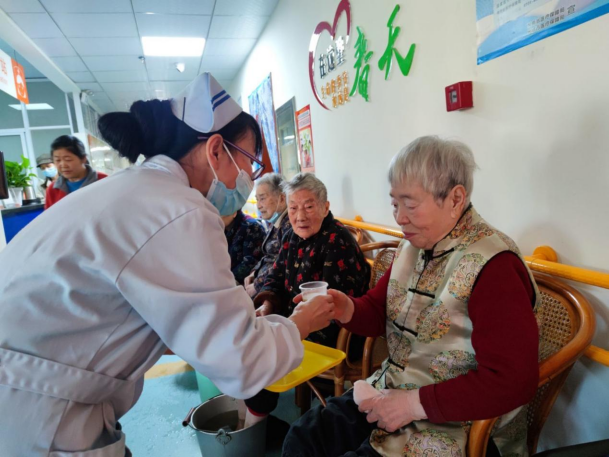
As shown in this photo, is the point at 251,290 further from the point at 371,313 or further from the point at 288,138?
the point at 288,138

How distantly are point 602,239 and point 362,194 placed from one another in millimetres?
1614

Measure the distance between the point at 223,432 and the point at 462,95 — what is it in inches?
64.4

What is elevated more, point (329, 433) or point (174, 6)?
point (174, 6)

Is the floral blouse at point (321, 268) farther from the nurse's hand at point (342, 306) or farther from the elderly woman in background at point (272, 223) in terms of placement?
the nurse's hand at point (342, 306)

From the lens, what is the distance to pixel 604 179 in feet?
3.65

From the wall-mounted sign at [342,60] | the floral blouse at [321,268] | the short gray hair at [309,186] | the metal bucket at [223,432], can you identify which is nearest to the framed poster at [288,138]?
the wall-mounted sign at [342,60]

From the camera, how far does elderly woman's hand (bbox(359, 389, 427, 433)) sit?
102 centimetres

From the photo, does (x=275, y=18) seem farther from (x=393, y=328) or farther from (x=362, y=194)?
(x=393, y=328)

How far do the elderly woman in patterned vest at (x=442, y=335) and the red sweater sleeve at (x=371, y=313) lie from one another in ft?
0.31

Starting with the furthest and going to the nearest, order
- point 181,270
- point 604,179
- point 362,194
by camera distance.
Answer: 1. point 362,194
2. point 604,179
3. point 181,270

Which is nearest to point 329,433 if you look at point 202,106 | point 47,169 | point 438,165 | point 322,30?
point 438,165

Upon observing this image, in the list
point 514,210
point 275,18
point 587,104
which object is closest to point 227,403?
point 514,210

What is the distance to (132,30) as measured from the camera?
453 cm

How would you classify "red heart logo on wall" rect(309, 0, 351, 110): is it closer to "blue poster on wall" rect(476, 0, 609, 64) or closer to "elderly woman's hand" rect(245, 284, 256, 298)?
"blue poster on wall" rect(476, 0, 609, 64)
